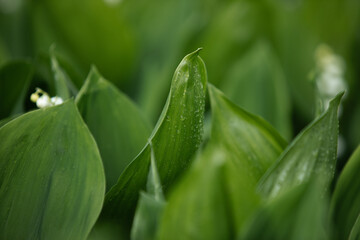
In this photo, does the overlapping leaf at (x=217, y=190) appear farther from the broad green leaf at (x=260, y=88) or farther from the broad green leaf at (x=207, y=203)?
the broad green leaf at (x=260, y=88)

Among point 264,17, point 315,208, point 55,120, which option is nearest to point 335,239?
point 315,208

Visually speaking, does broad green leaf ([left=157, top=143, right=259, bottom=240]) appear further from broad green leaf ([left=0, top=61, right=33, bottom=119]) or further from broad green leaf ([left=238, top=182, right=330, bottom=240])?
broad green leaf ([left=0, top=61, right=33, bottom=119])

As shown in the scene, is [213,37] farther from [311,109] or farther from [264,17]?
[311,109]

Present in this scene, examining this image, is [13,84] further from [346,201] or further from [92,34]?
[346,201]

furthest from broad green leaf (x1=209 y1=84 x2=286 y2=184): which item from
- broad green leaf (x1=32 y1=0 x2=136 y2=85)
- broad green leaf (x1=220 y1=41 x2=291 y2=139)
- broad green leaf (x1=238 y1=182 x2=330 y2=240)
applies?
broad green leaf (x1=32 y1=0 x2=136 y2=85)

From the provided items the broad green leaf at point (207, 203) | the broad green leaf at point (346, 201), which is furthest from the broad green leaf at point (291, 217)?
the broad green leaf at point (346, 201)

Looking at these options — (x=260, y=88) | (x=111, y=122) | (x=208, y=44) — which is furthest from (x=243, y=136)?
(x=208, y=44)
